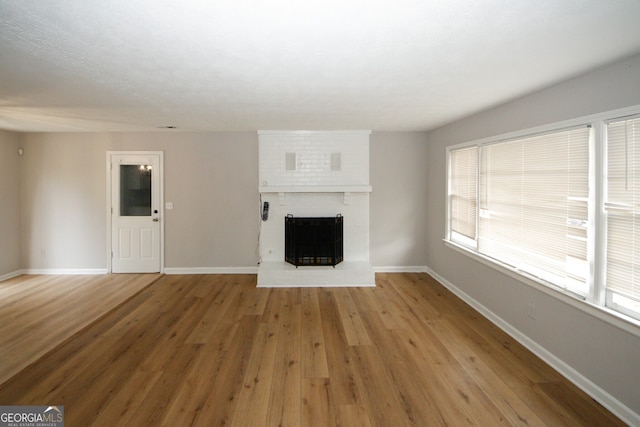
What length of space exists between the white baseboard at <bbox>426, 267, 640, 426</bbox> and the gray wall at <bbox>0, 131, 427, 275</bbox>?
8.69 ft

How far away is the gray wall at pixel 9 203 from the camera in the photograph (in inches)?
198

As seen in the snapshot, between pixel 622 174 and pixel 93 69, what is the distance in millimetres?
4047

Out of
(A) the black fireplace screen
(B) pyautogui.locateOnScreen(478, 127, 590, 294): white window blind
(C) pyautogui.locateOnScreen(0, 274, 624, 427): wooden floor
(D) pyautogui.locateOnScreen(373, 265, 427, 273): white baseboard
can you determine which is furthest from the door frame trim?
(B) pyautogui.locateOnScreen(478, 127, 590, 294): white window blind

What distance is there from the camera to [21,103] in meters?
3.37

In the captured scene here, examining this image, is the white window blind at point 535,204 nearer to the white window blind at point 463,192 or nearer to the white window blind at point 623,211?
the white window blind at point 463,192

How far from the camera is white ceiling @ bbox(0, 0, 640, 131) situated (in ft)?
5.26

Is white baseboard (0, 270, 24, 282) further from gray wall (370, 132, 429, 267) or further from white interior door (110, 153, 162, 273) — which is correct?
gray wall (370, 132, 429, 267)

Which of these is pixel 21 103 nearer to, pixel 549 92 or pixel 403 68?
pixel 403 68

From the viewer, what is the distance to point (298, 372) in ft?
8.55

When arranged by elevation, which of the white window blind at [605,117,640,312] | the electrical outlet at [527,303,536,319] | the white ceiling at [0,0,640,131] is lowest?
the electrical outlet at [527,303,536,319]

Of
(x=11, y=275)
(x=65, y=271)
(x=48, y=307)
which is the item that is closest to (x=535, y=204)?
(x=48, y=307)

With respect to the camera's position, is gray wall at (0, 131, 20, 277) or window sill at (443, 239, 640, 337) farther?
gray wall at (0, 131, 20, 277)

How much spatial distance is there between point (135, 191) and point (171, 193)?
0.65 metres

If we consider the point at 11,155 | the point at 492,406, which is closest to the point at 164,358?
the point at 492,406
